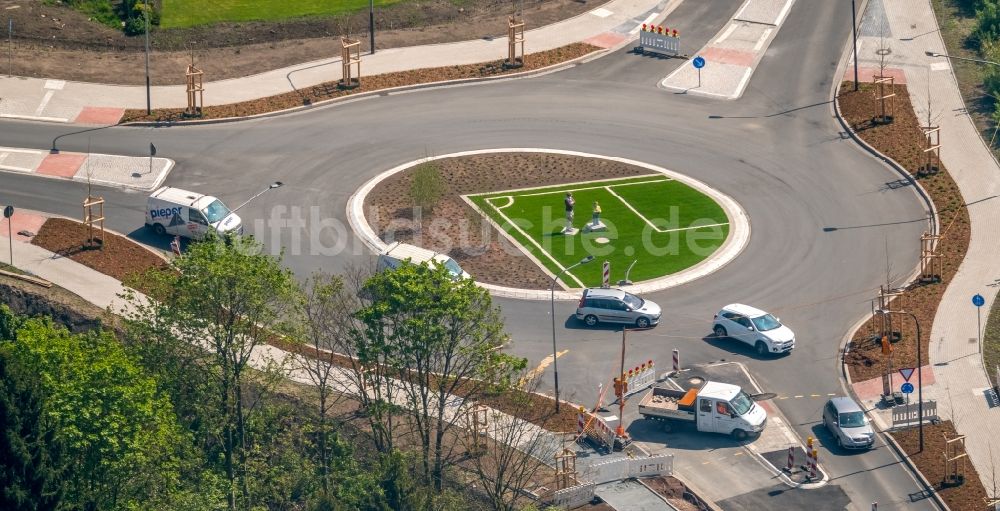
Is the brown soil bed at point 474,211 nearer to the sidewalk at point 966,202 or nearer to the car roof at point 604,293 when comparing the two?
the car roof at point 604,293

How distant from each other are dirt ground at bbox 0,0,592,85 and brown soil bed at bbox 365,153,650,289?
14983mm

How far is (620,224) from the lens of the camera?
90.9 metres

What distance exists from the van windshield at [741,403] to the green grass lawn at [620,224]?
38.6 ft

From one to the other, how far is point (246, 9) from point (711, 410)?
4652 cm

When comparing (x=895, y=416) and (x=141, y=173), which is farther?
(x=141, y=173)

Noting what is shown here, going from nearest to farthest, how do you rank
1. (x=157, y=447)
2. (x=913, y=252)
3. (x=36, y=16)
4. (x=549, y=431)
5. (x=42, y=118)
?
(x=157, y=447)
(x=549, y=431)
(x=913, y=252)
(x=42, y=118)
(x=36, y=16)

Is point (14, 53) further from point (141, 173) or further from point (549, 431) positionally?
point (549, 431)

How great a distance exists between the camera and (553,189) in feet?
310

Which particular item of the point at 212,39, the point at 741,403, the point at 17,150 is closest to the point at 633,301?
the point at 741,403

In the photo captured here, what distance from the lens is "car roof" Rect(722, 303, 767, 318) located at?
81.6m

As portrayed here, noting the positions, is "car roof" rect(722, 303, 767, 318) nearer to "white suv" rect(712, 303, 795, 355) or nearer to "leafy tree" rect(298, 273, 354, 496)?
"white suv" rect(712, 303, 795, 355)

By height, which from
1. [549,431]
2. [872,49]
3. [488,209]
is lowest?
[549,431]

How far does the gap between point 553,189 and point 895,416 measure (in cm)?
2521

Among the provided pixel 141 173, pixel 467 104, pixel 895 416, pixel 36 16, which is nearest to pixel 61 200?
pixel 141 173
